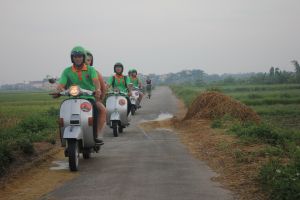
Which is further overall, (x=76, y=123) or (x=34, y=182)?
(x=76, y=123)

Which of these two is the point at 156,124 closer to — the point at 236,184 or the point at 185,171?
the point at 185,171

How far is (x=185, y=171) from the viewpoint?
8516 mm

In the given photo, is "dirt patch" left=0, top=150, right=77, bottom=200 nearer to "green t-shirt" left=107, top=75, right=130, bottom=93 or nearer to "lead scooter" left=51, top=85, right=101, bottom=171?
"lead scooter" left=51, top=85, right=101, bottom=171

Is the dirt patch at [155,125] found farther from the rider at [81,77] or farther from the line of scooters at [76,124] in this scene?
the line of scooters at [76,124]

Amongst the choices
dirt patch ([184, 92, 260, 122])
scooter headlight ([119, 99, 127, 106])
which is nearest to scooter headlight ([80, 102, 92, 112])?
scooter headlight ([119, 99, 127, 106])

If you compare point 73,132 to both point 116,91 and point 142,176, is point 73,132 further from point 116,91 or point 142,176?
point 116,91

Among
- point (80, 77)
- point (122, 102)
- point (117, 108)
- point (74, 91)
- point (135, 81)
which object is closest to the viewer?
point (74, 91)

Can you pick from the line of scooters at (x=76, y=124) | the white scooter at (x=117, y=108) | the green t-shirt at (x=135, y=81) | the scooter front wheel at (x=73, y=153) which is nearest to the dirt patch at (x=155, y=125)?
the white scooter at (x=117, y=108)

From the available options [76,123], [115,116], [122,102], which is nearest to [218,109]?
[122,102]

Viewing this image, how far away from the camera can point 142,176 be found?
26.3 feet

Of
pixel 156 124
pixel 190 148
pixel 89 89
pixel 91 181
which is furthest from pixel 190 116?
pixel 91 181

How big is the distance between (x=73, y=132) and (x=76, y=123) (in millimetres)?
312

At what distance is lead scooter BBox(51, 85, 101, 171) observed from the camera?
8.61m

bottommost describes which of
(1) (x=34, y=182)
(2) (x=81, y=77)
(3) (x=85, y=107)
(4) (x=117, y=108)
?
(1) (x=34, y=182)
